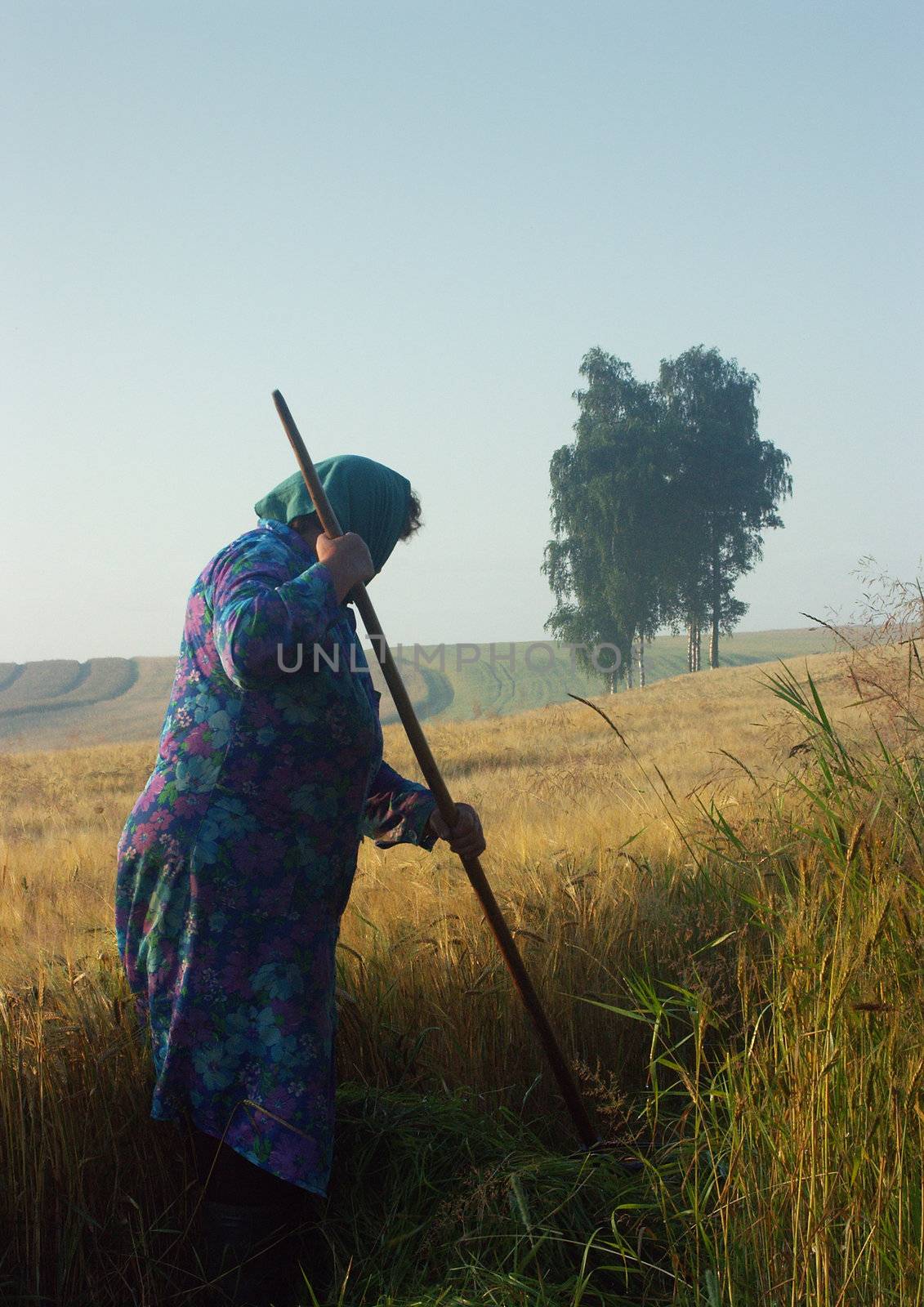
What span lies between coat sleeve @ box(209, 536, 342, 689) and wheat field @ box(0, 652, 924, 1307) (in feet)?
2.96

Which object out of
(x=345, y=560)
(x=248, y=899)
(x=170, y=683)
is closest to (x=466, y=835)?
(x=248, y=899)

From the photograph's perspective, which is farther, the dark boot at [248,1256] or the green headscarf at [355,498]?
the green headscarf at [355,498]

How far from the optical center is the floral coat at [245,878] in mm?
2045

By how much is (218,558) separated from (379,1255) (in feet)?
4.51

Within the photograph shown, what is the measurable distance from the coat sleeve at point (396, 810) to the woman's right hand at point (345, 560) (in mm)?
644

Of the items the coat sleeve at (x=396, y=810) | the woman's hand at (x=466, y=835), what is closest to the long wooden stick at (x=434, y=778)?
the woman's hand at (x=466, y=835)

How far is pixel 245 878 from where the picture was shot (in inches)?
81.2

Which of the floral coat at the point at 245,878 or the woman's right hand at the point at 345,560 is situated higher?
the woman's right hand at the point at 345,560

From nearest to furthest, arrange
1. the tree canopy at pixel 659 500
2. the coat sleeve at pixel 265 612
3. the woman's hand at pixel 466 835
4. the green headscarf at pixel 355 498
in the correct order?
the coat sleeve at pixel 265 612 < the green headscarf at pixel 355 498 < the woman's hand at pixel 466 835 < the tree canopy at pixel 659 500

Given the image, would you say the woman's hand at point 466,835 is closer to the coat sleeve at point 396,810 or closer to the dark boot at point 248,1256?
the coat sleeve at point 396,810

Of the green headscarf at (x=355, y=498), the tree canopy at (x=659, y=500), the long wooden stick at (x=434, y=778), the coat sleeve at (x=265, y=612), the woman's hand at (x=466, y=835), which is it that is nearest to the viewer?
the coat sleeve at (x=265, y=612)

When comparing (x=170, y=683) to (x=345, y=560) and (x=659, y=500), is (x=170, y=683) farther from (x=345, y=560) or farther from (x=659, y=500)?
(x=345, y=560)

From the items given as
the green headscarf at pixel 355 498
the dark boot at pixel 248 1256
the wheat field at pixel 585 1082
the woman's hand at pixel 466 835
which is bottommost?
the dark boot at pixel 248 1256

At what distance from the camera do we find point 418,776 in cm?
1119
